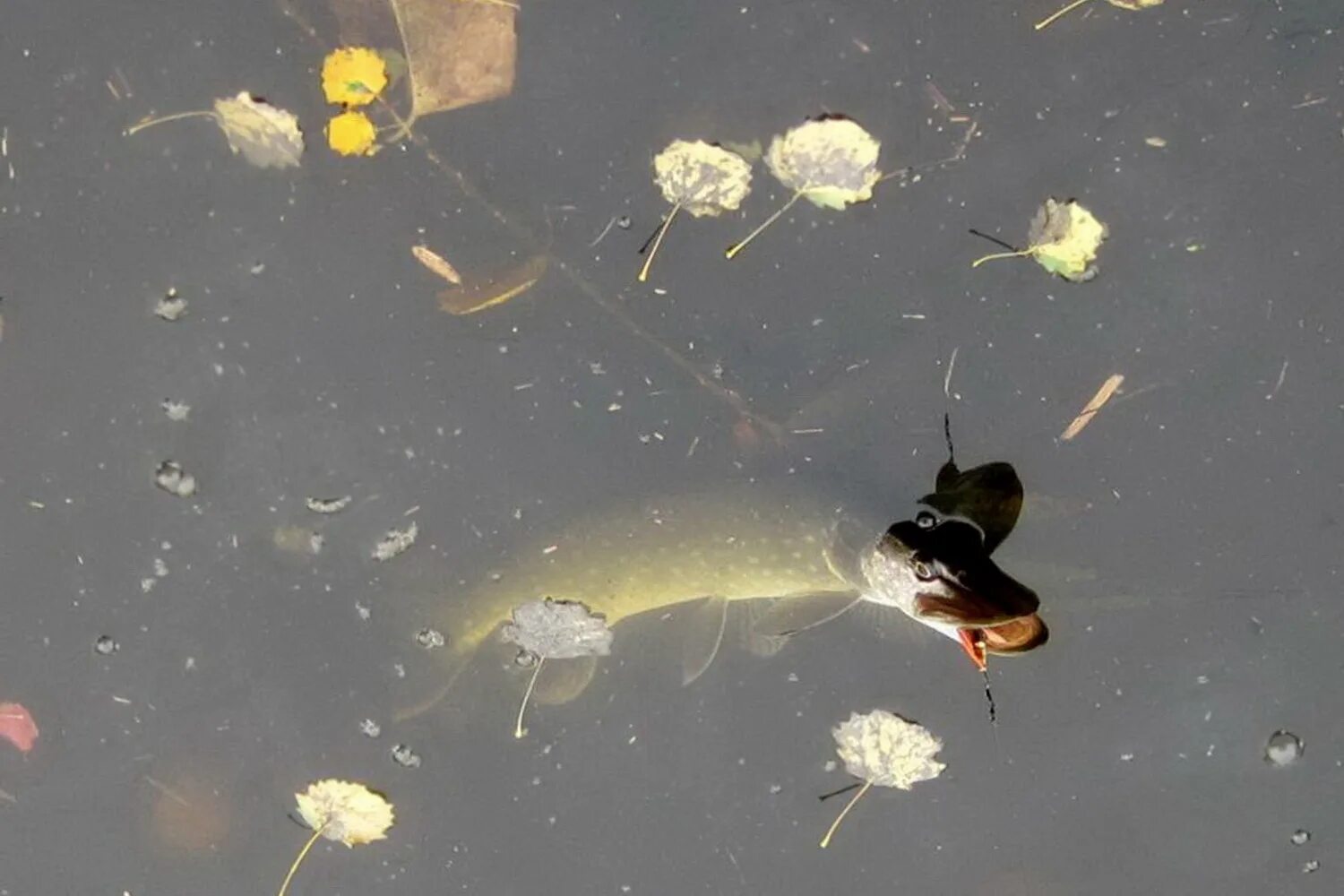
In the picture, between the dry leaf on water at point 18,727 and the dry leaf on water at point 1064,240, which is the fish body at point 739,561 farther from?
the dry leaf on water at point 18,727

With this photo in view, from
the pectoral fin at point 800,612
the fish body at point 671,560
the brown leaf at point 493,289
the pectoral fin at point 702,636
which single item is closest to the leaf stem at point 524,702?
the fish body at point 671,560

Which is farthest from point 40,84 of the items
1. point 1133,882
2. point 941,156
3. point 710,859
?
point 1133,882

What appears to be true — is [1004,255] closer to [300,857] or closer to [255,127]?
[255,127]

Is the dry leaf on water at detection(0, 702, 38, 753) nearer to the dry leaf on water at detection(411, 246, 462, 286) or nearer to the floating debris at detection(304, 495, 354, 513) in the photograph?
the floating debris at detection(304, 495, 354, 513)

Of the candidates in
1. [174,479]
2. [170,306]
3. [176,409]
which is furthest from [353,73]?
[174,479]

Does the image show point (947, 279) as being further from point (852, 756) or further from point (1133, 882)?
point (1133, 882)
